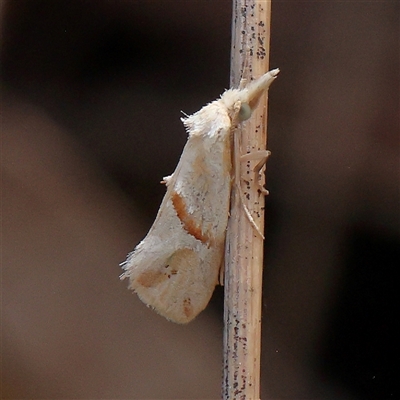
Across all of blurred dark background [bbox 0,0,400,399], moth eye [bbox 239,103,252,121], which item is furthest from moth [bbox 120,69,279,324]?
blurred dark background [bbox 0,0,400,399]

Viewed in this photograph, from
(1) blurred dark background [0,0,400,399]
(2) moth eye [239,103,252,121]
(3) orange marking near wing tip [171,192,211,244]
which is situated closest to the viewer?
Result: (2) moth eye [239,103,252,121]

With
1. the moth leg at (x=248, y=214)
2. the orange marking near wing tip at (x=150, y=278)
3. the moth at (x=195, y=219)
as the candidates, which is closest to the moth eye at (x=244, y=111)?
the moth at (x=195, y=219)

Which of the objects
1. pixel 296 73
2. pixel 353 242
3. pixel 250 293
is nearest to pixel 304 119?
pixel 296 73

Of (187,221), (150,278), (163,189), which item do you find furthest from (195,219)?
(163,189)

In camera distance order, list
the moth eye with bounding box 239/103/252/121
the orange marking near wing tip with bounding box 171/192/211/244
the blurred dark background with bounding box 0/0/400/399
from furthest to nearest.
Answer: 1. the blurred dark background with bounding box 0/0/400/399
2. the orange marking near wing tip with bounding box 171/192/211/244
3. the moth eye with bounding box 239/103/252/121

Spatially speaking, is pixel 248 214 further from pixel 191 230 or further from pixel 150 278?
pixel 150 278

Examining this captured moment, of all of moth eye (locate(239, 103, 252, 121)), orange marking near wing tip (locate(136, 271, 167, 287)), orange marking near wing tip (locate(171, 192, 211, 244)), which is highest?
moth eye (locate(239, 103, 252, 121))

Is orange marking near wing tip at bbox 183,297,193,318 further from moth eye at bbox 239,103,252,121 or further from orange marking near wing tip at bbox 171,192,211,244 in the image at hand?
moth eye at bbox 239,103,252,121

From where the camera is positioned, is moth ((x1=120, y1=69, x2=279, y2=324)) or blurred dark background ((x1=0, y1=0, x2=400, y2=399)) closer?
moth ((x1=120, y1=69, x2=279, y2=324))
